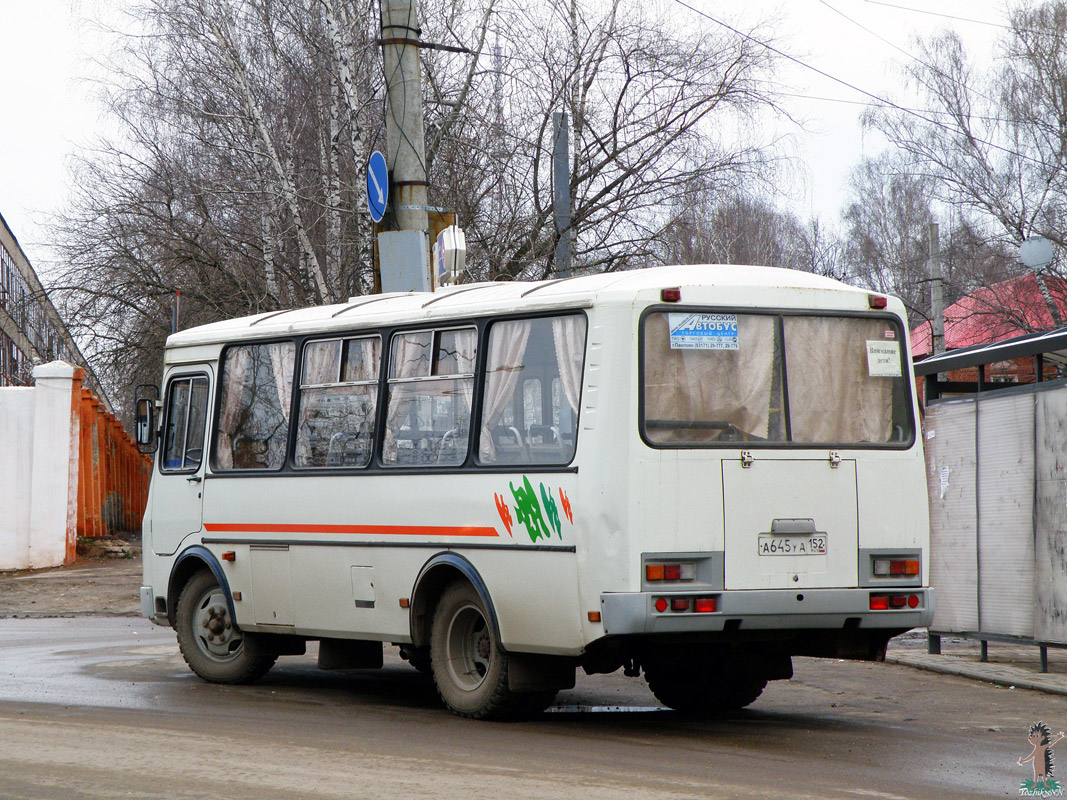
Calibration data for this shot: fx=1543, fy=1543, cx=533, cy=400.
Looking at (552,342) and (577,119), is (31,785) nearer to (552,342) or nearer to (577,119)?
(552,342)

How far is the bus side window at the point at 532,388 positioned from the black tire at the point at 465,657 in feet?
2.98

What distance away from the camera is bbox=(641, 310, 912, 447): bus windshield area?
841cm

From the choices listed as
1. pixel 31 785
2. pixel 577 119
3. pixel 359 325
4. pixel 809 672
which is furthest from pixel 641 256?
pixel 31 785

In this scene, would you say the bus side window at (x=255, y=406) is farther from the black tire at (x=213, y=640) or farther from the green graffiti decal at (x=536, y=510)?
the green graffiti decal at (x=536, y=510)

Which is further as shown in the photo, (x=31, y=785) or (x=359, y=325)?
(x=359, y=325)

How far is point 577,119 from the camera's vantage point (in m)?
22.1

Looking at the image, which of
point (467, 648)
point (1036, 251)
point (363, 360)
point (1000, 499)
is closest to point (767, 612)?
point (467, 648)

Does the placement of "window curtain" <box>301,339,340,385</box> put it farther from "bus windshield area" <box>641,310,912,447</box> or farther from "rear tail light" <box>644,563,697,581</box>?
"rear tail light" <box>644,563,697,581</box>

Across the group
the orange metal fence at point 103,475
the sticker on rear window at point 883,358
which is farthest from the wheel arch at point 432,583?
the orange metal fence at point 103,475

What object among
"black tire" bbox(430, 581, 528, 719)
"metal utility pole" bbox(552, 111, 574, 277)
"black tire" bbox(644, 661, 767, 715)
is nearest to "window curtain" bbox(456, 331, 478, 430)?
"black tire" bbox(430, 581, 528, 719)

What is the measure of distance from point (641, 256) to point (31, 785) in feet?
53.8

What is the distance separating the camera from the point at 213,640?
11.4 metres

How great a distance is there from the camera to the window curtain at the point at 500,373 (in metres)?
9.01

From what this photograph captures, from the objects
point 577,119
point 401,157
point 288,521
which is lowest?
point 288,521
